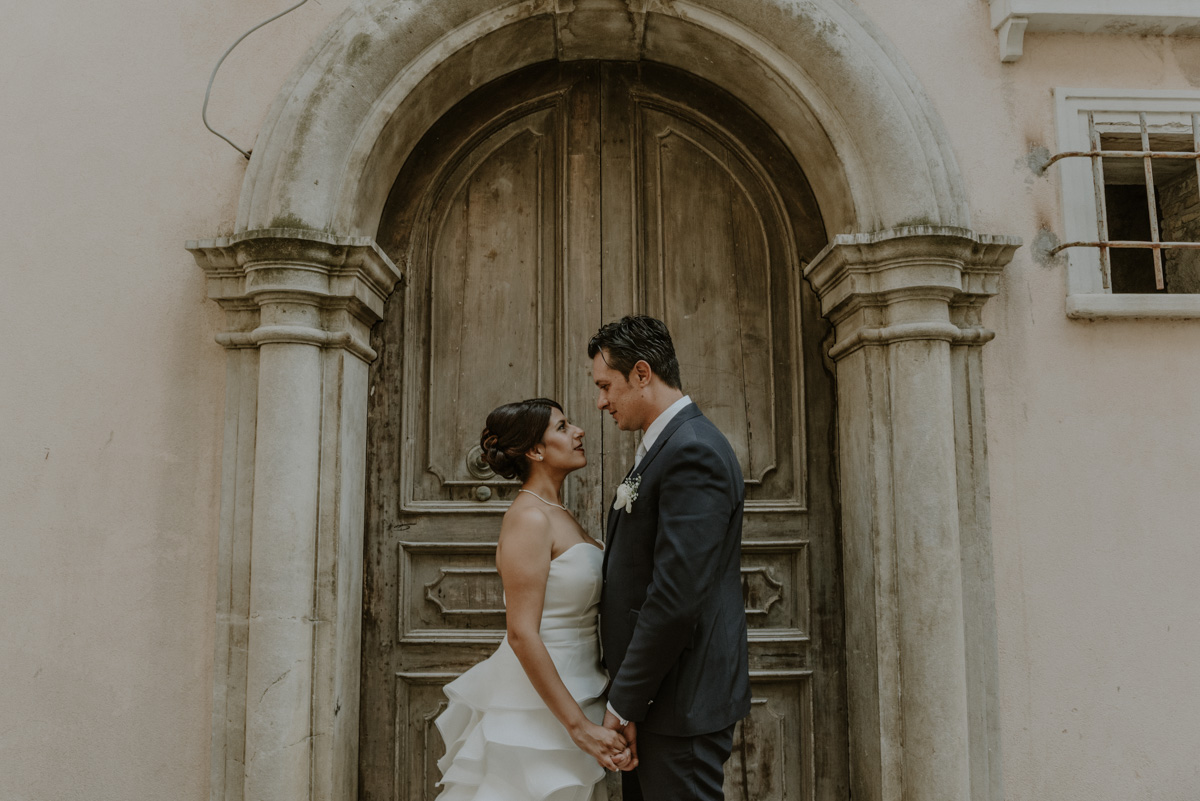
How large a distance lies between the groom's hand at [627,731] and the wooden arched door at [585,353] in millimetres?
980

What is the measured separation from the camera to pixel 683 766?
7.27ft

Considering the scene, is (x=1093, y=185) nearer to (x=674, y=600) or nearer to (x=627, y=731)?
(x=674, y=600)

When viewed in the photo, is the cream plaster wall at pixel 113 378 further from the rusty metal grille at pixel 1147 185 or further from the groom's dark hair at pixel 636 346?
the rusty metal grille at pixel 1147 185

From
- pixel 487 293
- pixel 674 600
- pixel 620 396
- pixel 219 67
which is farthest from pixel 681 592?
pixel 219 67

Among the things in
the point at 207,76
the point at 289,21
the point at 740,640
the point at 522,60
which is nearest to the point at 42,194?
the point at 207,76

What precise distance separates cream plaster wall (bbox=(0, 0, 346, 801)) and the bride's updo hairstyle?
1.15 meters

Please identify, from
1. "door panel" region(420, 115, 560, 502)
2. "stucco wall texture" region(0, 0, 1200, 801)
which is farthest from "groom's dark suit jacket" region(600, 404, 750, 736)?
"stucco wall texture" region(0, 0, 1200, 801)

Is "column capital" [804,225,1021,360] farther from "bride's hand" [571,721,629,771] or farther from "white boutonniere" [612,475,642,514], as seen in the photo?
"bride's hand" [571,721,629,771]

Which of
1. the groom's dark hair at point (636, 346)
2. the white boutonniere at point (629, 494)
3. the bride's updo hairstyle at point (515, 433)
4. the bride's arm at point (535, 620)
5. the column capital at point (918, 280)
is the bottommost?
the bride's arm at point (535, 620)

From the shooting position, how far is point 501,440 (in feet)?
8.59

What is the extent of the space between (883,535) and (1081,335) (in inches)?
44.0

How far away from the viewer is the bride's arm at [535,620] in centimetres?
226

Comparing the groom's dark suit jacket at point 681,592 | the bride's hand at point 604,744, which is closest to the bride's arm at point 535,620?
the bride's hand at point 604,744

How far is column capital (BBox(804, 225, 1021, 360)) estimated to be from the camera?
2.86 metres
